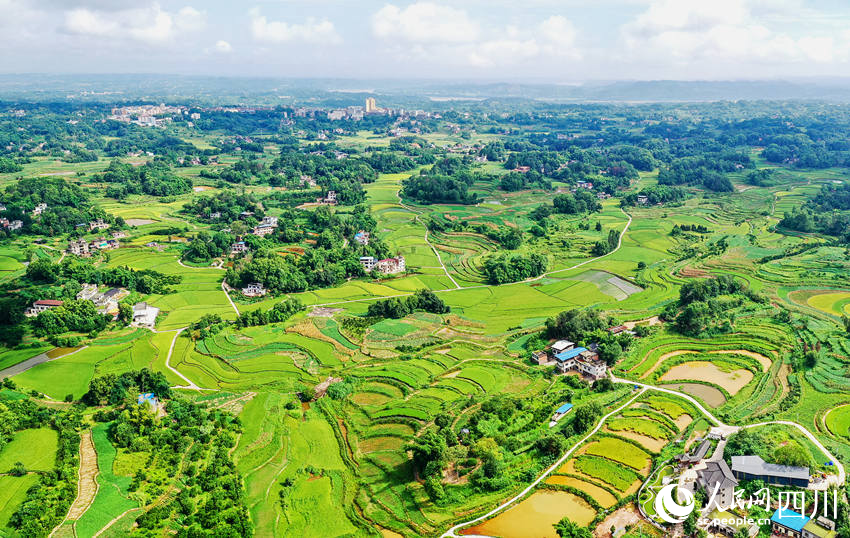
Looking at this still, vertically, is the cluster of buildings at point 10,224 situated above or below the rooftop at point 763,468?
above

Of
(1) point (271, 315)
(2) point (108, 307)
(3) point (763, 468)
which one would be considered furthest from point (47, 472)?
(3) point (763, 468)

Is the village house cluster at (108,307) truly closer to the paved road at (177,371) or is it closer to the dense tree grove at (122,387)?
the paved road at (177,371)

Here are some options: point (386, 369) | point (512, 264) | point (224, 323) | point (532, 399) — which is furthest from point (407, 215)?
point (532, 399)

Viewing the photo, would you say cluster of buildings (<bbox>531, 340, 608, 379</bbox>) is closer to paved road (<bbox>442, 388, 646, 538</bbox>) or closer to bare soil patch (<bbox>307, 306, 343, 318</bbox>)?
paved road (<bbox>442, 388, 646, 538</bbox>)

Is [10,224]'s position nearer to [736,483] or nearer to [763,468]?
[736,483]

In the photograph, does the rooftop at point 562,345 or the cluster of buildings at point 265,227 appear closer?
the rooftop at point 562,345

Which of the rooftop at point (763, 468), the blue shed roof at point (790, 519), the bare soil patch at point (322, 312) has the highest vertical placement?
the rooftop at point (763, 468)

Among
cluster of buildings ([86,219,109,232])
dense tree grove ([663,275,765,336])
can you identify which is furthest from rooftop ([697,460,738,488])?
cluster of buildings ([86,219,109,232])

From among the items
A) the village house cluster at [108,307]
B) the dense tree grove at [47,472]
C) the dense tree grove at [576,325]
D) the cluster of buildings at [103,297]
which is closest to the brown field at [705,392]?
the dense tree grove at [576,325]

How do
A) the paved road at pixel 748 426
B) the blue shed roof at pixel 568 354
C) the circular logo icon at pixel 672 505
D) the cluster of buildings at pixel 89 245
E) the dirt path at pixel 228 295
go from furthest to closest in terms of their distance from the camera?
1. the cluster of buildings at pixel 89 245
2. the dirt path at pixel 228 295
3. the blue shed roof at pixel 568 354
4. the paved road at pixel 748 426
5. the circular logo icon at pixel 672 505
